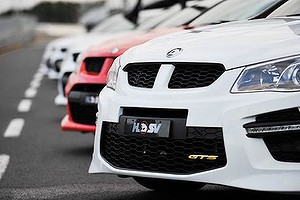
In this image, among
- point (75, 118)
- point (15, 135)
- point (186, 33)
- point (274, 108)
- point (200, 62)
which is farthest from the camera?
point (15, 135)

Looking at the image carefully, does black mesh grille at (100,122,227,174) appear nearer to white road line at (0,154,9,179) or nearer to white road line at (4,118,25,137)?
white road line at (0,154,9,179)

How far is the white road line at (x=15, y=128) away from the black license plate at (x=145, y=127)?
485cm

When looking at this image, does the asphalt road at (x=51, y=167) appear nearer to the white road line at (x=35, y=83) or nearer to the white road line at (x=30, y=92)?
the white road line at (x=30, y=92)

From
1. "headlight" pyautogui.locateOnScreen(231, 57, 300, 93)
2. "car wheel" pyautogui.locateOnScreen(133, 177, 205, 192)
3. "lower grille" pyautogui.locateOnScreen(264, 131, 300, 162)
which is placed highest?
"headlight" pyautogui.locateOnScreen(231, 57, 300, 93)

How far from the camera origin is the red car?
7.70 metres

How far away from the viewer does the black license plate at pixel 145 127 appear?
4750mm

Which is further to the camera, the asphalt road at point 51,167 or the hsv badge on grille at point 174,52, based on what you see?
the asphalt road at point 51,167

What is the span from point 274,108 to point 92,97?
345cm

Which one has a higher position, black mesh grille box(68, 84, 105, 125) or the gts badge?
the gts badge

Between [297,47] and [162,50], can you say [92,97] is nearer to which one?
[162,50]

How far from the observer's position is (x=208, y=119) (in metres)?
4.58

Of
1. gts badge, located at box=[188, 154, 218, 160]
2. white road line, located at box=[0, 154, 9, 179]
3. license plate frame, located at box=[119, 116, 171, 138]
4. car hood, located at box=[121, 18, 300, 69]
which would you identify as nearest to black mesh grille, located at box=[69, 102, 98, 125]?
white road line, located at box=[0, 154, 9, 179]

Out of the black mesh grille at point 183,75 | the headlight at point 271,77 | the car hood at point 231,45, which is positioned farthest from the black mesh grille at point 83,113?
the headlight at point 271,77

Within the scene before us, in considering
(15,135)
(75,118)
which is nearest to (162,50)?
(75,118)
